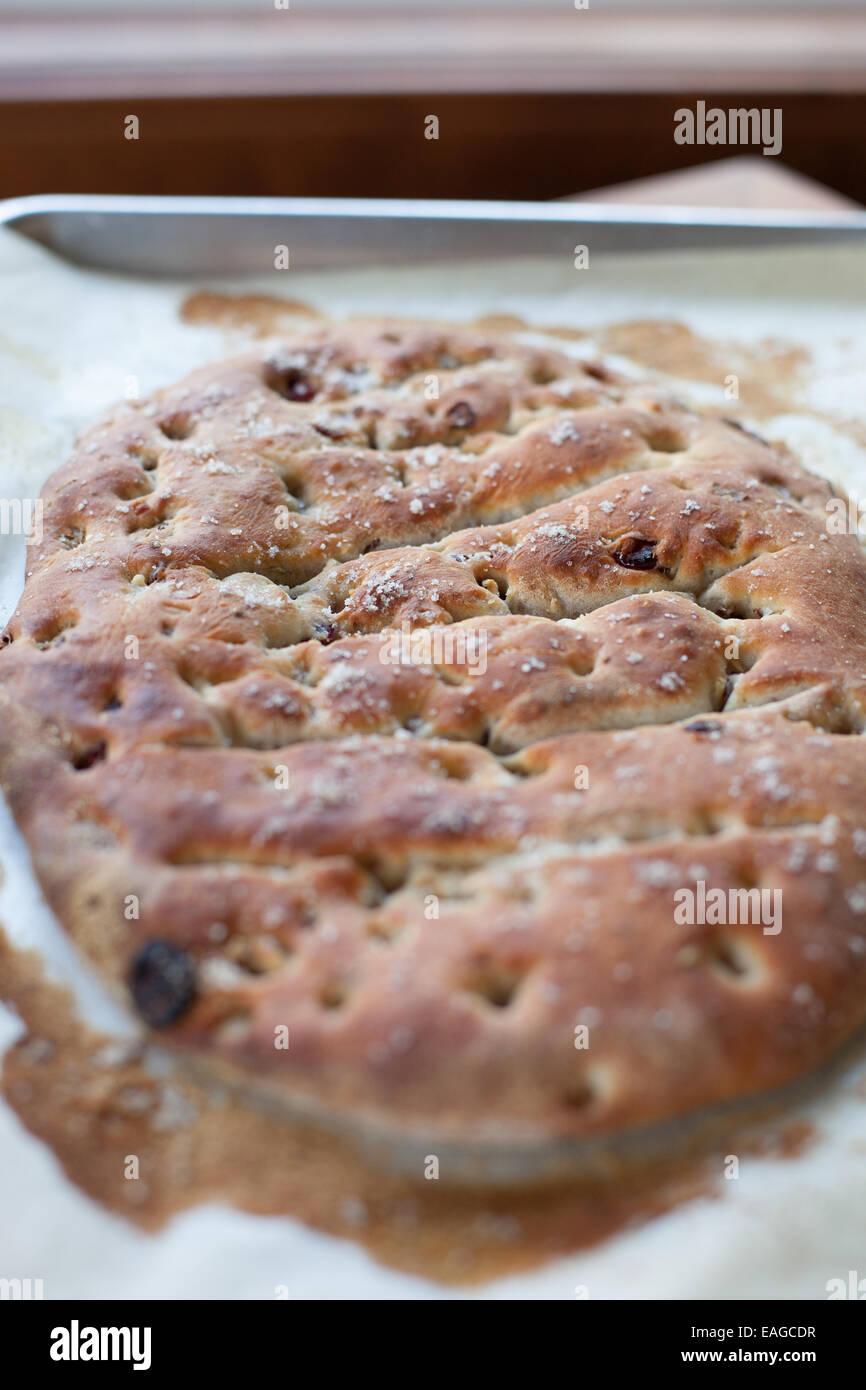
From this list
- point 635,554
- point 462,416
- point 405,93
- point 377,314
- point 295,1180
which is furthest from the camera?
point 405,93

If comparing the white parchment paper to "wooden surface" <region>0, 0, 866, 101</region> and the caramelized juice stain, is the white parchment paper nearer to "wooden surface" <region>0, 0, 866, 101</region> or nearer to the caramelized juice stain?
the caramelized juice stain

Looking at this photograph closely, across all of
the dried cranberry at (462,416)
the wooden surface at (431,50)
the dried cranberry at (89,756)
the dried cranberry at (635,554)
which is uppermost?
the wooden surface at (431,50)

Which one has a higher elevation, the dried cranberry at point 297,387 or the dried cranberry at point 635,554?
the dried cranberry at point 297,387

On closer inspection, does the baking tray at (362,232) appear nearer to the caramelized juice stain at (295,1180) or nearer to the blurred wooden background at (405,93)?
the blurred wooden background at (405,93)

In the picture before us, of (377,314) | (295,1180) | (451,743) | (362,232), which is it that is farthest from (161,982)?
(362,232)

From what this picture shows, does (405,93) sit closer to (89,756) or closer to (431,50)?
(431,50)

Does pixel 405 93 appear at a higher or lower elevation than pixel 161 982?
higher

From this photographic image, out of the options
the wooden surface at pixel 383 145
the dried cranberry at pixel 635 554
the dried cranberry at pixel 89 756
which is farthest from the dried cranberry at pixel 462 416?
the wooden surface at pixel 383 145
